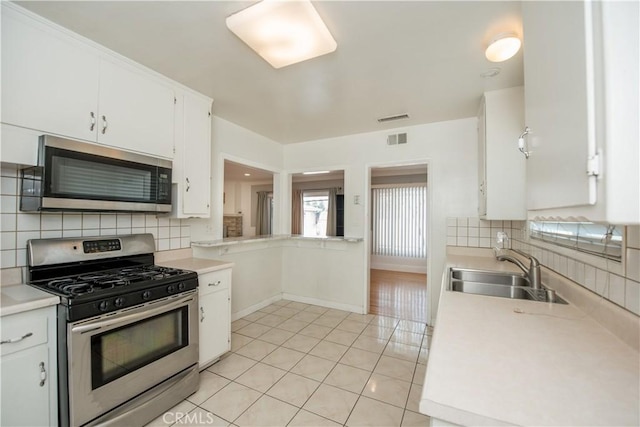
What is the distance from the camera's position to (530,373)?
2.51 ft

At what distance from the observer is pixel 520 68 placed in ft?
6.44

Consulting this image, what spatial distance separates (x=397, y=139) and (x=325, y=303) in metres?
2.41

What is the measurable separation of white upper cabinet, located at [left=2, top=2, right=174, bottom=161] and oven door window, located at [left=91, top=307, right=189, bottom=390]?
3.63 ft

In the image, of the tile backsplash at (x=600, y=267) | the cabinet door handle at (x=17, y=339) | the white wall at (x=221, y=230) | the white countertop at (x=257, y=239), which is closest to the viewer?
the tile backsplash at (x=600, y=267)

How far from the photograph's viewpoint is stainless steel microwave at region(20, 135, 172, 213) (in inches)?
59.6

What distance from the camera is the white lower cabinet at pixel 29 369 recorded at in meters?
1.22

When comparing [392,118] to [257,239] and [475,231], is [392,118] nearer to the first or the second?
[475,231]

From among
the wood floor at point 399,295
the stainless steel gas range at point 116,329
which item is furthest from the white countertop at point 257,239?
the wood floor at point 399,295

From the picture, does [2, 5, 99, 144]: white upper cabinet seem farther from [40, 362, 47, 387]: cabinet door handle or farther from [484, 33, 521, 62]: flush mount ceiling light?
[484, 33, 521, 62]: flush mount ceiling light

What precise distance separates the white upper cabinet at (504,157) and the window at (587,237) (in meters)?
0.28

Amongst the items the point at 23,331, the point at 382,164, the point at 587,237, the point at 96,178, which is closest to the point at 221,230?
the point at 96,178

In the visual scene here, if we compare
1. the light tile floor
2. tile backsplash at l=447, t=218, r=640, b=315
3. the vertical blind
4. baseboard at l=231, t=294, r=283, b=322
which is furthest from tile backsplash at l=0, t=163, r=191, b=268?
the vertical blind

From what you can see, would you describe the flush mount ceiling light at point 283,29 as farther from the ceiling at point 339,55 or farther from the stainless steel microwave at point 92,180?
the stainless steel microwave at point 92,180

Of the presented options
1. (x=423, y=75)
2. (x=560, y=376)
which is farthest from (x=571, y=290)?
(x=423, y=75)
